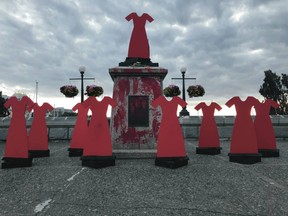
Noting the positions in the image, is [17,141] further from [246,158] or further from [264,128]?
[264,128]

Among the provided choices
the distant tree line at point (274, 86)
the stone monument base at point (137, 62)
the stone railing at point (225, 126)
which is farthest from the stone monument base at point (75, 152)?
the distant tree line at point (274, 86)

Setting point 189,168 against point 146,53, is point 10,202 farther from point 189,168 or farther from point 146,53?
point 146,53

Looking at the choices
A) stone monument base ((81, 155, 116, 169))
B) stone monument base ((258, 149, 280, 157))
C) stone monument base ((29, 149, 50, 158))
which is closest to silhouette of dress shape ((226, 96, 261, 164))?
stone monument base ((258, 149, 280, 157))

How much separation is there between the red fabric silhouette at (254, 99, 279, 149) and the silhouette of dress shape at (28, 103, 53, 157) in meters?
4.48

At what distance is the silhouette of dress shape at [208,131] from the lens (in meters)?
5.57

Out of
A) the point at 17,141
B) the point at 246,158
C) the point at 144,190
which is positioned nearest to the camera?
the point at 144,190

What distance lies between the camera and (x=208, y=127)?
18.4ft

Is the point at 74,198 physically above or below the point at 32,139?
below

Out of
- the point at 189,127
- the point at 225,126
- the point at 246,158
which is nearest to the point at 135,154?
the point at 246,158

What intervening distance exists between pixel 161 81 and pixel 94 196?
333 cm

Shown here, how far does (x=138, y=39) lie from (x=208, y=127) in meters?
2.51

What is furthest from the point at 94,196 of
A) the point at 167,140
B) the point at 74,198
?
the point at 167,140

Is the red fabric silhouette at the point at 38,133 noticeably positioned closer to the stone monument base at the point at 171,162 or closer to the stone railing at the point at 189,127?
the stone monument base at the point at 171,162

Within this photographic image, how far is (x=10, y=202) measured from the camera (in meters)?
2.50
